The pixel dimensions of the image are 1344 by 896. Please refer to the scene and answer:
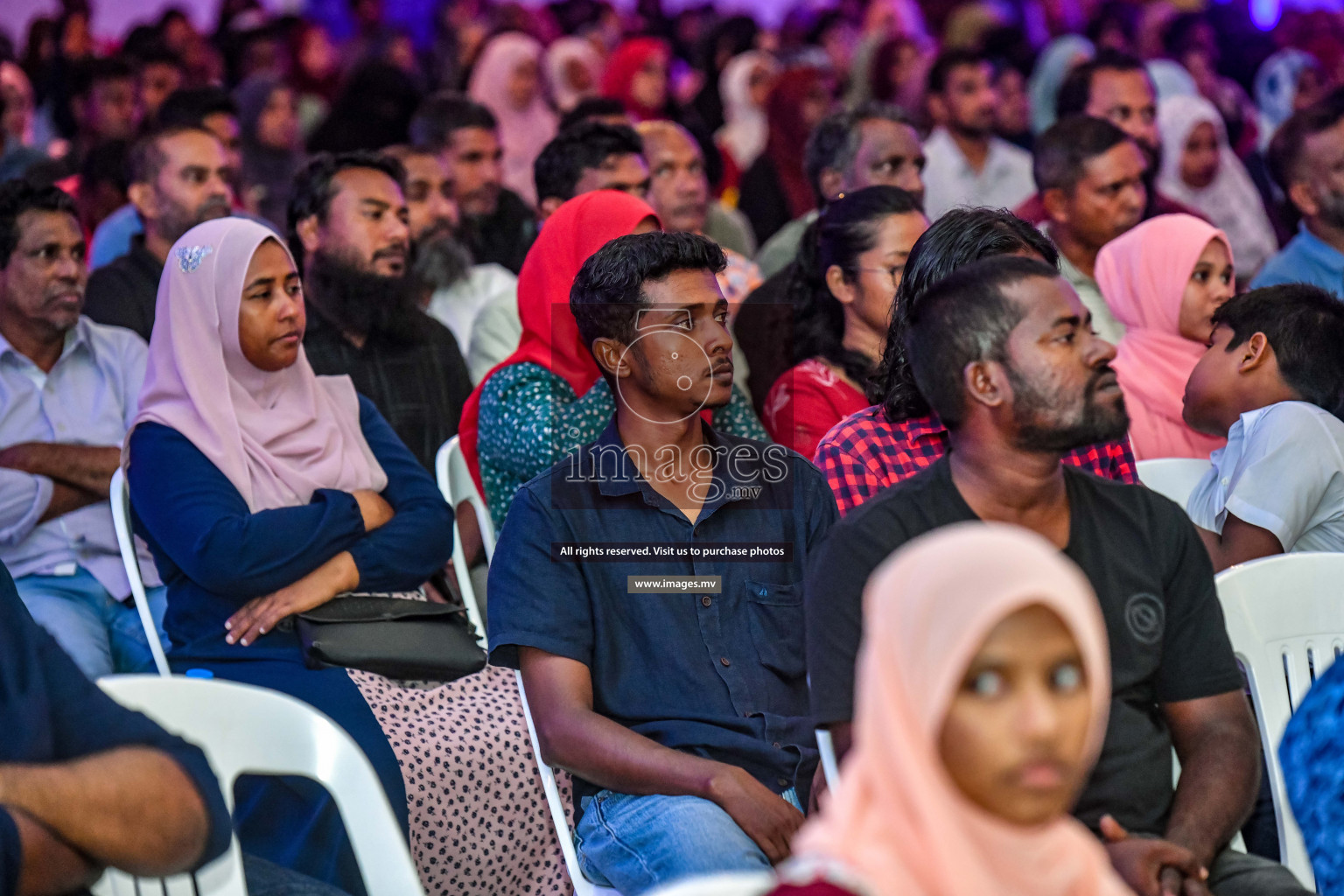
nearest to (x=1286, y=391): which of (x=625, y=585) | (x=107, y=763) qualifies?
(x=625, y=585)

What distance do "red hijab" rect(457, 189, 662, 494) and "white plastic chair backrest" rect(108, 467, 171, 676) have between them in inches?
29.5

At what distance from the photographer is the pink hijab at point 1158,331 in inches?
138

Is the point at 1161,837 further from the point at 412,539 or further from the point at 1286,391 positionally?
the point at 412,539

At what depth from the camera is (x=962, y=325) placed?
6.36 ft

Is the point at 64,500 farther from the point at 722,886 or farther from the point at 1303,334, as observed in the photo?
the point at 1303,334

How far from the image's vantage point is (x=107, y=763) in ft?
5.23

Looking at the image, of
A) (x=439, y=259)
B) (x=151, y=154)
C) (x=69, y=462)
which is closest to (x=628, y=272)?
(x=69, y=462)

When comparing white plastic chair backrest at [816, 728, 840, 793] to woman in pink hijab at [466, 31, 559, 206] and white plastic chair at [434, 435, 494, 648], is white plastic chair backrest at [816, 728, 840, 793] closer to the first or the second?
white plastic chair at [434, 435, 494, 648]

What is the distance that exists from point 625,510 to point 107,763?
37.4 inches

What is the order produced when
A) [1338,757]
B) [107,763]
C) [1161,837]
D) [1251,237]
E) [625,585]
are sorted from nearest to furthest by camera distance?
[107,763], [1338,757], [1161,837], [625,585], [1251,237]

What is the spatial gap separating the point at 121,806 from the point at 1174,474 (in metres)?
2.29

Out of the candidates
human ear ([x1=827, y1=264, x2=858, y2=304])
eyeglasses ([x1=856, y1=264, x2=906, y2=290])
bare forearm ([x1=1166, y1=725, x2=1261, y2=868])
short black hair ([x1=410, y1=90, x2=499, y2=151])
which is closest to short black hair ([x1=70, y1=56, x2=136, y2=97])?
short black hair ([x1=410, y1=90, x2=499, y2=151])

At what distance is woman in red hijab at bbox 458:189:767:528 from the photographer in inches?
116

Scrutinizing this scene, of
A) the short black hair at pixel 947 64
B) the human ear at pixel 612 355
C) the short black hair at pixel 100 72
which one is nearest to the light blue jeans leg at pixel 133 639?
the human ear at pixel 612 355
